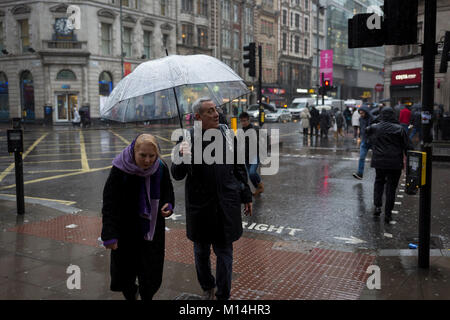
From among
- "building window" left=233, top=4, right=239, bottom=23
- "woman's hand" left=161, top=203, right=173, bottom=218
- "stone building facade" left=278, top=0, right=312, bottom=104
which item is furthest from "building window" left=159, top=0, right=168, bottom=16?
"woman's hand" left=161, top=203, right=173, bottom=218

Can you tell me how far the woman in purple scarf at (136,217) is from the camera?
341cm

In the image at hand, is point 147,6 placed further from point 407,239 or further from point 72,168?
point 407,239

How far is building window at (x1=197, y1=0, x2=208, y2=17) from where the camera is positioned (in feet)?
169

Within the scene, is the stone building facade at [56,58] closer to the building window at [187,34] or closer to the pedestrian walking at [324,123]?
the building window at [187,34]

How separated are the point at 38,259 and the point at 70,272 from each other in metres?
0.68

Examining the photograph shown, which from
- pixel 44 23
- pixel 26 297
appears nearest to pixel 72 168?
pixel 26 297

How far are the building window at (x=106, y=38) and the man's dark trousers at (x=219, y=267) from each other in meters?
39.0

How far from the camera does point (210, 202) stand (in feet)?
12.4

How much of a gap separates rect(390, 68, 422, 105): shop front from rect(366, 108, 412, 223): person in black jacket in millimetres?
23770

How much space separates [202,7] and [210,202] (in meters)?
51.6

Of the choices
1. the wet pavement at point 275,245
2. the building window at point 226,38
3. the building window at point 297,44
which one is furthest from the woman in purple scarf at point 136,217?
the building window at point 297,44

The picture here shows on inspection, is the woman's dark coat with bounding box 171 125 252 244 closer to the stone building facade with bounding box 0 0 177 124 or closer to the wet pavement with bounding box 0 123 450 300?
the wet pavement with bounding box 0 123 450 300

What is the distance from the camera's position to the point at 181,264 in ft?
16.4

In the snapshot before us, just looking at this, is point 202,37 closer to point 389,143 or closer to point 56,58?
point 56,58
